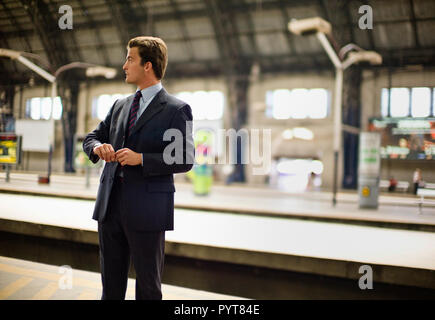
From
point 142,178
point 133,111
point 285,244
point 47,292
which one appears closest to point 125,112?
point 133,111

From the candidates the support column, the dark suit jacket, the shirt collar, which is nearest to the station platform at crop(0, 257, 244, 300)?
the dark suit jacket

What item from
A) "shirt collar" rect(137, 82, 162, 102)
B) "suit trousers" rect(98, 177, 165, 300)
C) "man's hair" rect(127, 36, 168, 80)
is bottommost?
"suit trousers" rect(98, 177, 165, 300)

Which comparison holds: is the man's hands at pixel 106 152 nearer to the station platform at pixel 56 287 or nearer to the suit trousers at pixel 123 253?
the suit trousers at pixel 123 253

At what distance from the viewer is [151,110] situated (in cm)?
204

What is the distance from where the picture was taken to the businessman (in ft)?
6.46

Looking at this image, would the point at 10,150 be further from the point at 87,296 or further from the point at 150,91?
the point at 150,91

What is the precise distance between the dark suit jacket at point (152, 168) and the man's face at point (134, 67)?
143mm

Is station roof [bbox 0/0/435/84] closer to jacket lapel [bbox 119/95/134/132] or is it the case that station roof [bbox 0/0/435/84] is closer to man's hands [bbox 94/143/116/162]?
jacket lapel [bbox 119/95/134/132]

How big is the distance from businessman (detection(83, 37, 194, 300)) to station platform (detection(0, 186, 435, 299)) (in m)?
1.81

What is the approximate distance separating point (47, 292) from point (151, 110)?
1937mm
